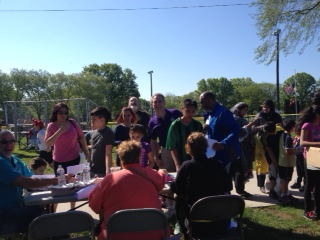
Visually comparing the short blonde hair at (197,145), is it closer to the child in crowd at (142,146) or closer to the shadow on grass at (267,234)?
the child in crowd at (142,146)

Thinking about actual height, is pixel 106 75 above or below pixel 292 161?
above

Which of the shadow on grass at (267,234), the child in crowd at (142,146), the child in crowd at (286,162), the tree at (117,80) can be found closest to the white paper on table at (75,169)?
the child in crowd at (142,146)

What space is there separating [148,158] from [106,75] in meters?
65.7

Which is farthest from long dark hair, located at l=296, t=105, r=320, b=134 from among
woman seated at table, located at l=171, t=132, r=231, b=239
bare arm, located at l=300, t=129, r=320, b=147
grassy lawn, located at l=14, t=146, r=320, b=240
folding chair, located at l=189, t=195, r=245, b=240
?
folding chair, located at l=189, t=195, r=245, b=240

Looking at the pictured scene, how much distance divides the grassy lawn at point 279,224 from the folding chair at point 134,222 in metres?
1.97

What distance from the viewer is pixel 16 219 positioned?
3.08 meters

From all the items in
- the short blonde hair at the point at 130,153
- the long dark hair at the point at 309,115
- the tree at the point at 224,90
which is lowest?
the short blonde hair at the point at 130,153

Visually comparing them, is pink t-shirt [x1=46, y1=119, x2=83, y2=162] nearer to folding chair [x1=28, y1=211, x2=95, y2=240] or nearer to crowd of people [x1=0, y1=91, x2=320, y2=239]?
crowd of people [x1=0, y1=91, x2=320, y2=239]

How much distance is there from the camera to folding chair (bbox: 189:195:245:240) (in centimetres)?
280

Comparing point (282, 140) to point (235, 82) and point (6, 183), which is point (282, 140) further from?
point (235, 82)

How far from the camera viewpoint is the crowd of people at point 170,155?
109 inches

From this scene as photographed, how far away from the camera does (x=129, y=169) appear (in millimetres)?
2730

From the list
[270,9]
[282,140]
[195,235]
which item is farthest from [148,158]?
[270,9]

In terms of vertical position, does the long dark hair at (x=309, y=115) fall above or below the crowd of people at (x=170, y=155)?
above
